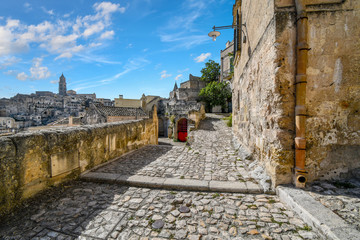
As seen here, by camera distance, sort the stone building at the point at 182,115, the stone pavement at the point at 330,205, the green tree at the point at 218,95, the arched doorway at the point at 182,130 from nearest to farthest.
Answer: the stone pavement at the point at 330,205 < the stone building at the point at 182,115 < the arched doorway at the point at 182,130 < the green tree at the point at 218,95

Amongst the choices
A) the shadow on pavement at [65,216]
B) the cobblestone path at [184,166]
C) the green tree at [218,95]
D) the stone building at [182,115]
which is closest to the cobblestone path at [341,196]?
the cobblestone path at [184,166]

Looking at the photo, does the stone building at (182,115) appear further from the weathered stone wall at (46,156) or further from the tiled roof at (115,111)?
the weathered stone wall at (46,156)

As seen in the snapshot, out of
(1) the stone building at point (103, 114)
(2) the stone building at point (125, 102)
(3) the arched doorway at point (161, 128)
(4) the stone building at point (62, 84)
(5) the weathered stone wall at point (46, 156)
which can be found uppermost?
(4) the stone building at point (62, 84)

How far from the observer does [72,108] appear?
5172 centimetres

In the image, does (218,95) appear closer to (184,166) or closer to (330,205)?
(184,166)

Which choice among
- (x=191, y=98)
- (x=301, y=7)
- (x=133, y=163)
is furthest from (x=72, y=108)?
(x=301, y=7)

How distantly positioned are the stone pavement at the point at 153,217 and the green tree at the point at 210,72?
121 feet

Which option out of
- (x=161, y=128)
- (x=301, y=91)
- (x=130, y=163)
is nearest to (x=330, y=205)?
(x=301, y=91)

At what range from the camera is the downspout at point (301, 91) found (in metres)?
2.83

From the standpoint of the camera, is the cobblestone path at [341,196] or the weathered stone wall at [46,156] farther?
the weathered stone wall at [46,156]

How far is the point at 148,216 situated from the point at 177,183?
102 cm

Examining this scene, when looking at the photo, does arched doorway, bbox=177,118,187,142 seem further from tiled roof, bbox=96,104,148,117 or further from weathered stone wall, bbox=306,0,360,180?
weathered stone wall, bbox=306,0,360,180

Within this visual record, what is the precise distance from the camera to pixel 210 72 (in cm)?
3778

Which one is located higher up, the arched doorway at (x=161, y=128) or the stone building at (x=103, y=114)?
the stone building at (x=103, y=114)
